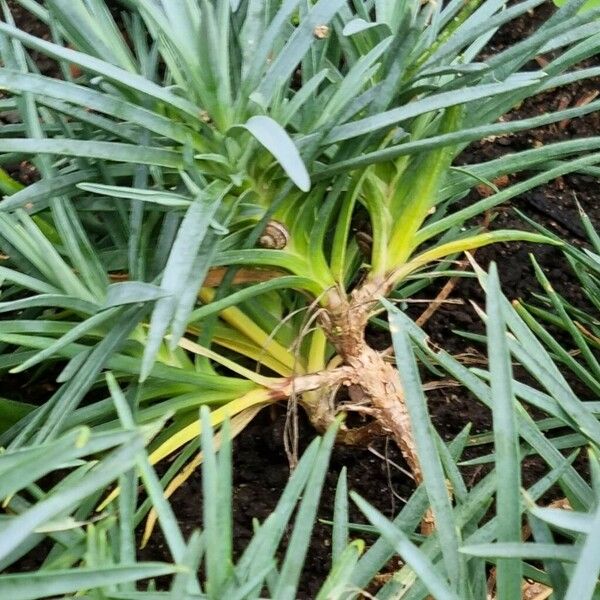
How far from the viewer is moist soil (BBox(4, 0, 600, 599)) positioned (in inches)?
28.4

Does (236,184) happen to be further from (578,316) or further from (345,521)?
(578,316)

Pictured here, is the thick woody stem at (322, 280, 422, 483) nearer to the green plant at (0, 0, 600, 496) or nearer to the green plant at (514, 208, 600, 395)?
the green plant at (0, 0, 600, 496)

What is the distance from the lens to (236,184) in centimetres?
55

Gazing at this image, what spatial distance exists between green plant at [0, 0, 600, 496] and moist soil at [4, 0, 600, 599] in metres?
0.08

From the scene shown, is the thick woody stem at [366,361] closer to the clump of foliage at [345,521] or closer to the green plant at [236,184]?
the green plant at [236,184]

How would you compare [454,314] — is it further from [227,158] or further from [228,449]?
[228,449]

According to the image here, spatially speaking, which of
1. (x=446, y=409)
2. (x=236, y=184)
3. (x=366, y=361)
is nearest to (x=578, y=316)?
(x=446, y=409)

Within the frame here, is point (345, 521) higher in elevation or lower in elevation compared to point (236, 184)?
lower

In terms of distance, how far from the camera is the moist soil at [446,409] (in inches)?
28.4

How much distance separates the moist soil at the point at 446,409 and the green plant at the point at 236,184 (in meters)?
0.08

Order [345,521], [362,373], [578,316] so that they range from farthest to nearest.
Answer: [578,316] → [362,373] → [345,521]

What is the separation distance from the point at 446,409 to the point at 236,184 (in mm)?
406

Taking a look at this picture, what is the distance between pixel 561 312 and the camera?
649mm

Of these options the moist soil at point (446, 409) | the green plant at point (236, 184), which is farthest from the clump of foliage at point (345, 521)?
the moist soil at point (446, 409)
